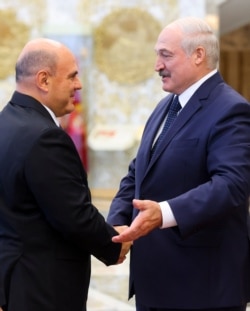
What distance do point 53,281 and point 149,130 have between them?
2.51 ft

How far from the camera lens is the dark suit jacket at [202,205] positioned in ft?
8.64

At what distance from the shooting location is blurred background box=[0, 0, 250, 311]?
30.6 ft

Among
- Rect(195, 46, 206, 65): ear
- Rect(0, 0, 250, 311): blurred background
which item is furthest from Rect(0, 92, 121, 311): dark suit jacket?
Rect(0, 0, 250, 311): blurred background

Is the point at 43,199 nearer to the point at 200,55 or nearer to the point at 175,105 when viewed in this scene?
the point at 175,105

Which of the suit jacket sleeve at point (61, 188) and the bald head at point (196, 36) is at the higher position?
the bald head at point (196, 36)

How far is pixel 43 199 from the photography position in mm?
2641

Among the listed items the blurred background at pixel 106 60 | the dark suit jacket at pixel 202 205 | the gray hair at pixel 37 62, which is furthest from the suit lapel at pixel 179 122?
the blurred background at pixel 106 60

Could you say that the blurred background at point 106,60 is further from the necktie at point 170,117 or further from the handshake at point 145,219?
the handshake at point 145,219

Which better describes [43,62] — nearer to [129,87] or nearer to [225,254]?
[225,254]

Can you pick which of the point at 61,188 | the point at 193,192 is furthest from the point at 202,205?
the point at 61,188

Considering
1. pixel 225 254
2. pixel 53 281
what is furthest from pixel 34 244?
pixel 225 254

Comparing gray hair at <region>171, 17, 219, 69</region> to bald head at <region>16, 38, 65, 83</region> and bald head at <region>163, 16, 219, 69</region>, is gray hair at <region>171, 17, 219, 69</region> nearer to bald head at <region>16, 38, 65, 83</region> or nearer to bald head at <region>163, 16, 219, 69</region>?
bald head at <region>163, 16, 219, 69</region>

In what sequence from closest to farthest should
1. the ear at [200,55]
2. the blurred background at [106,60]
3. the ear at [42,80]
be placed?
1. the ear at [42,80]
2. the ear at [200,55]
3. the blurred background at [106,60]

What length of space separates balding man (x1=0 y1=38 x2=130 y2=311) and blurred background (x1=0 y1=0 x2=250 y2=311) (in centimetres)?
635
